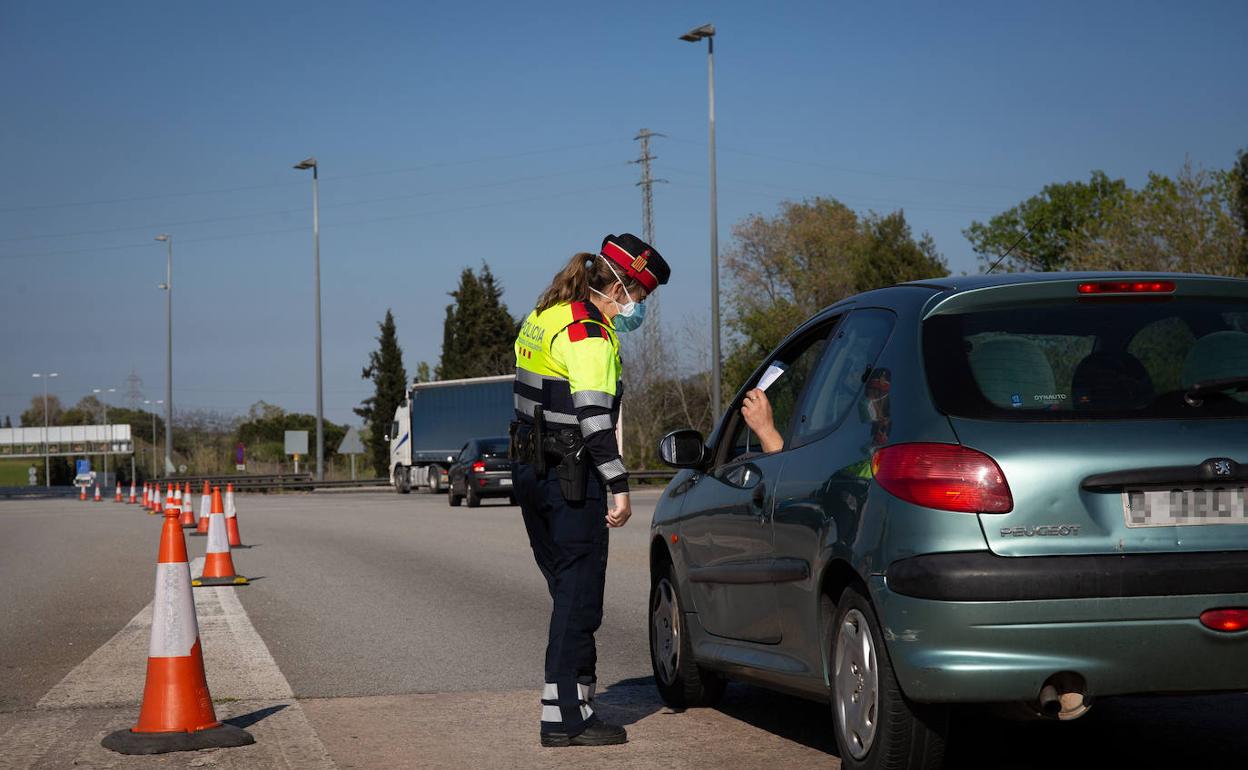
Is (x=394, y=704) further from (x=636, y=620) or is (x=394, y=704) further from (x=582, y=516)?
(x=636, y=620)

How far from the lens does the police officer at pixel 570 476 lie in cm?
598

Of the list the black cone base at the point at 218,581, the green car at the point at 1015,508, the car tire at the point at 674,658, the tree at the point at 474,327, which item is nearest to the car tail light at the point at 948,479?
the green car at the point at 1015,508

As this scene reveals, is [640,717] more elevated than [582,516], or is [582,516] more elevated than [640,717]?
[582,516]

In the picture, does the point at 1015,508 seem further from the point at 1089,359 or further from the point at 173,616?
the point at 173,616

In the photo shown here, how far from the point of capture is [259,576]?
15172 millimetres

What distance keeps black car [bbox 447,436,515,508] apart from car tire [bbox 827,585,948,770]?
1085 inches

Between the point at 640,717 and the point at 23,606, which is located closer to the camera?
the point at 640,717

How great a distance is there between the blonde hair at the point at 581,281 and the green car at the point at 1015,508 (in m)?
1.17

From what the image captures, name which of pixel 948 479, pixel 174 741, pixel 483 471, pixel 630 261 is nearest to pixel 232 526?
pixel 483 471

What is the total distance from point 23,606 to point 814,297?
58.7m

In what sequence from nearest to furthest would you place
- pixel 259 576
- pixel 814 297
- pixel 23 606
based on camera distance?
pixel 23 606
pixel 259 576
pixel 814 297

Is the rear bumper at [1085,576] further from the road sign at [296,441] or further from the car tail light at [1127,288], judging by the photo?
the road sign at [296,441]

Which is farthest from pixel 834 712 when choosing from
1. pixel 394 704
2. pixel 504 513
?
pixel 504 513

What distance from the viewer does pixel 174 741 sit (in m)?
A: 6.02
